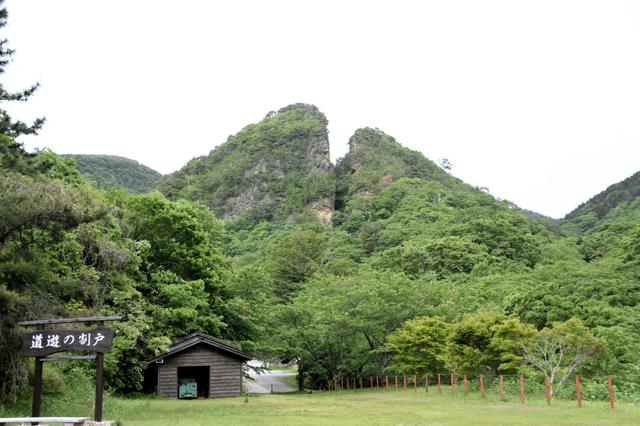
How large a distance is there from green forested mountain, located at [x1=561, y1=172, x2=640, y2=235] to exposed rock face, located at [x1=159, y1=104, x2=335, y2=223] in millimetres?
35886

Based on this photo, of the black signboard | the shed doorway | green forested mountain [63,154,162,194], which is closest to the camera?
the black signboard

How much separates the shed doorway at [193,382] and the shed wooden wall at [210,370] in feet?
1.41

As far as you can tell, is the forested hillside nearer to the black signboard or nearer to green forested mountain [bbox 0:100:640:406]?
green forested mountain [bbox 0:100:640:406]

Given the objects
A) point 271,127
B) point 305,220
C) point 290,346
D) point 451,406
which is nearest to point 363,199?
point 305,220

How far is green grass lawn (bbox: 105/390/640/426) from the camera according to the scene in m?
12.6

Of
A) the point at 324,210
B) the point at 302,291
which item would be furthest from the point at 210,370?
the point at 324,210

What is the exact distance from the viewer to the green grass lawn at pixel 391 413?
12.6 meters

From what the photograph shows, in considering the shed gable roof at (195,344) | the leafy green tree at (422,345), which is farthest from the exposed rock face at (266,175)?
the shed gable roof at (195,344)

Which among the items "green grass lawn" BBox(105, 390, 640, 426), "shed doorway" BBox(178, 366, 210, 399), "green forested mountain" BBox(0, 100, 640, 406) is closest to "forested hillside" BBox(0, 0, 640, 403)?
"green forested mountain" BBox(0, 100, 640, 406)

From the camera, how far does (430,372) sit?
25250mm

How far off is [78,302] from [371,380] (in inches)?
608

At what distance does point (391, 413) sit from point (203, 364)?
10.4m

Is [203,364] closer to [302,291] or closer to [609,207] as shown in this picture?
[302,291]

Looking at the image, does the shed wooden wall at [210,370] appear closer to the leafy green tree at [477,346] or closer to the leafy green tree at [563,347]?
the leafy green tree at [477,346]
